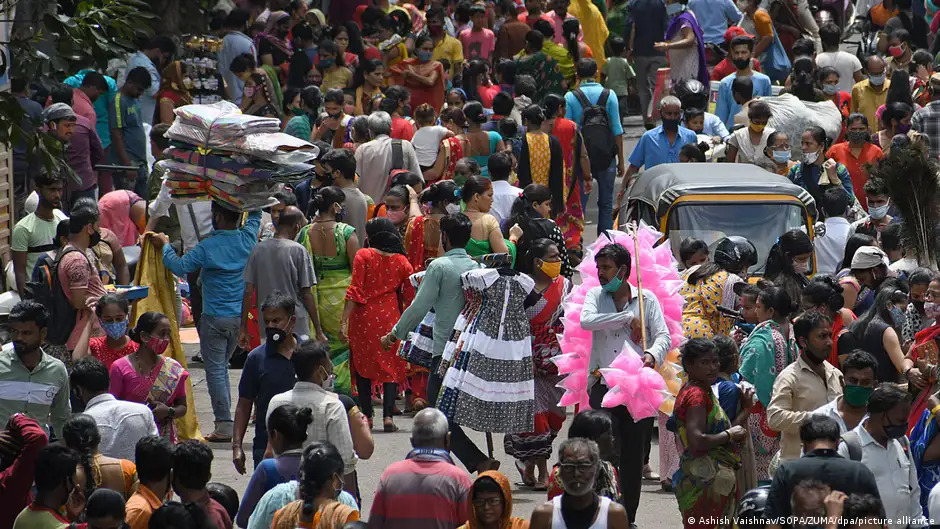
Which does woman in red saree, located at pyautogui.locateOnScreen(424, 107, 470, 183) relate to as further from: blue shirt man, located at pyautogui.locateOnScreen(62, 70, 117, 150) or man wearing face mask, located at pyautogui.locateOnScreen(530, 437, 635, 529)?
man wearing face mask, located at pyautogui.locateOnScreen(530, 437, 635, 529)

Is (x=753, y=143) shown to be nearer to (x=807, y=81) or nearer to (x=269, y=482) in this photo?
(x=807, y=81)

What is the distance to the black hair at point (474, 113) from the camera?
1569 centimetres

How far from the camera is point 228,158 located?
11859 mm

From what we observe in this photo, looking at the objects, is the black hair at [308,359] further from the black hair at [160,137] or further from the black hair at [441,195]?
the black hair at [160,137]

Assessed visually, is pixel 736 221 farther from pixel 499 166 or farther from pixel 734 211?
pixel 499 166

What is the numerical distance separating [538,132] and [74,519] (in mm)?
9113

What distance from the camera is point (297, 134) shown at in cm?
1697

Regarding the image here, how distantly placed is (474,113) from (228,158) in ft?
14.2

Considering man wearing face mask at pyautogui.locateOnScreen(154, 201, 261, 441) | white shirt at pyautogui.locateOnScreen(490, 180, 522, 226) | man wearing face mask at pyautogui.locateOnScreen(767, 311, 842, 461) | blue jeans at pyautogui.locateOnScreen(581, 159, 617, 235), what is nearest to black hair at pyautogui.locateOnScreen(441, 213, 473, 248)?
man wearing face mask at pyautogui.locateOnScreen(154, 201, 261, 441)

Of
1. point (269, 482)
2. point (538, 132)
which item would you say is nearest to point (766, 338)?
point (269, 482)

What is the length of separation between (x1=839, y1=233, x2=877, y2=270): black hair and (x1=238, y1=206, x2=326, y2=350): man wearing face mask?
13.0 feet

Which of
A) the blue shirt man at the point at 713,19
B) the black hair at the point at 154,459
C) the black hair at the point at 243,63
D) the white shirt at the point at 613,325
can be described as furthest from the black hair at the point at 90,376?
the blue shirt man at the point at 713,19

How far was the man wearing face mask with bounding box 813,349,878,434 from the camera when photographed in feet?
25.6

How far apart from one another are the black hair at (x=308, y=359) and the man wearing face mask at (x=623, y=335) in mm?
1916
